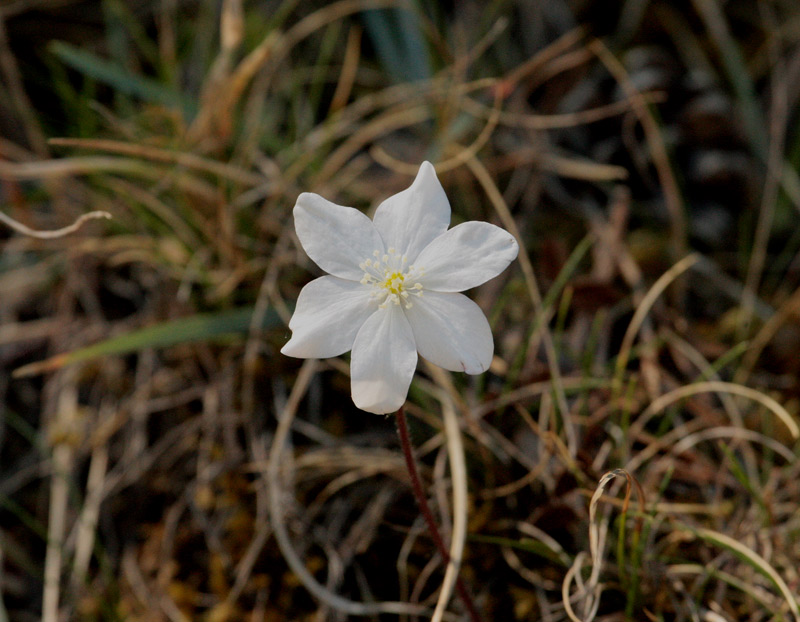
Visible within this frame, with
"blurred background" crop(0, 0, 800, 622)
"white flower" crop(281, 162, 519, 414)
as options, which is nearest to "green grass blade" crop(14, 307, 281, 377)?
"blurred background" crop(0, 0, 800, 622)

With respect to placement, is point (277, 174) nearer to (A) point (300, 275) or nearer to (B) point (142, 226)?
(A) point (300, 275)

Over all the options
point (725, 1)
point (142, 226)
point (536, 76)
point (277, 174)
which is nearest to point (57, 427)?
point (142, 226)

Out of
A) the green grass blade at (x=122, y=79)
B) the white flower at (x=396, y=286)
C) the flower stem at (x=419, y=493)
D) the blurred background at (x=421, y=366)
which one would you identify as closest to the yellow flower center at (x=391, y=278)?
the white flower at (x=396, y=286)

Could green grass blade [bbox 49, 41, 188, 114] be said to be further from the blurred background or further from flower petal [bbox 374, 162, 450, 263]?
flower petal [bbox 374, 162, 450, 263]

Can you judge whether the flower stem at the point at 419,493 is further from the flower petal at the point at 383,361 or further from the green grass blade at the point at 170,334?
the green grass blade at the point at 170,334

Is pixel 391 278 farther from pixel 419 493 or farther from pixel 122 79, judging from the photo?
pixel 122 79
